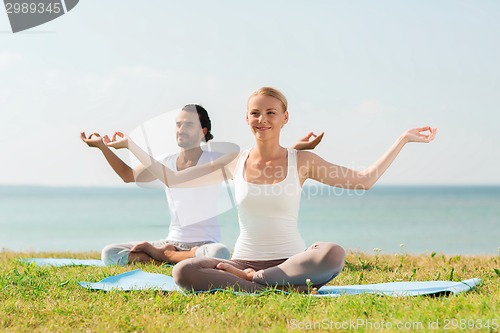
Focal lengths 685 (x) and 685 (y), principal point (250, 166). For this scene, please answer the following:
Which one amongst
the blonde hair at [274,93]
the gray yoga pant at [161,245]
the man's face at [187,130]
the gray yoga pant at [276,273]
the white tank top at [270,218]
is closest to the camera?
the gray yoga pant at [276,273]

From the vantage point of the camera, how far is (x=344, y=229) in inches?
1299

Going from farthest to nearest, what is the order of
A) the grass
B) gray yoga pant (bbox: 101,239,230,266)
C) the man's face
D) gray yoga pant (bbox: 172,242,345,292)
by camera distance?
the man's face, gray yoga pant (bbox: 101,239,230,266), gray yoga pant (bbox: 172,242,345,292), the grass

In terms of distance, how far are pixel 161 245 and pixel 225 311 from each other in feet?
10.5

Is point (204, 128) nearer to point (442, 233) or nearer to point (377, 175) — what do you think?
point (377, 175)

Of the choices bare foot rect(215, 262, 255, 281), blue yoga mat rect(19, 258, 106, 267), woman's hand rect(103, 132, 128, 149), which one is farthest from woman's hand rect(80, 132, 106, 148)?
blue yoga mat rect(19, 258, 106, 267)

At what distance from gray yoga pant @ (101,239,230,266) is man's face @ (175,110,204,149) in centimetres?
104

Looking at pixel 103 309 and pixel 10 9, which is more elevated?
pixel 10 9

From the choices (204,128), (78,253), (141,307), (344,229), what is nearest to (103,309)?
(141,307)

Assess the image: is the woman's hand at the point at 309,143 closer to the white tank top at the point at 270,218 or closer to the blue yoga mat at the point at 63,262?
the white tank top at the point at 270,218

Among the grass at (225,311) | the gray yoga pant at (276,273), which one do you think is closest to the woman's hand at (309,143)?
the gray yoga pant at (276,273)

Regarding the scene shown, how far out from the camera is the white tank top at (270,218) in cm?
498

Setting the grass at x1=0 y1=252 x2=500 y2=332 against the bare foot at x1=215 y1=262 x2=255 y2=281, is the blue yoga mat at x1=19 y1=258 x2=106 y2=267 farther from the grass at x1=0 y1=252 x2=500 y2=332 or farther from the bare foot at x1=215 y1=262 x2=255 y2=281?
the bare foot at x1=215 y1=262 x2=255 y2=281

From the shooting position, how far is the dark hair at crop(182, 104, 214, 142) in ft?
23.7

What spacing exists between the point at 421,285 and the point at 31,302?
9.42 ft
